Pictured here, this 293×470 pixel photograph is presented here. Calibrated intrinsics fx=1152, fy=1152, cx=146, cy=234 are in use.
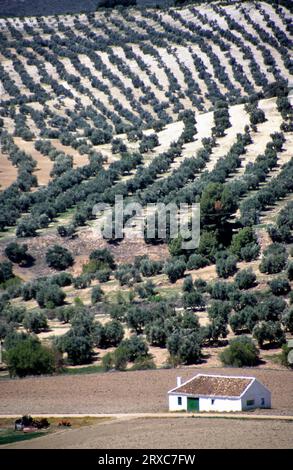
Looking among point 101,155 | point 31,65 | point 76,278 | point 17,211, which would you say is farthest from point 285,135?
point 31,65

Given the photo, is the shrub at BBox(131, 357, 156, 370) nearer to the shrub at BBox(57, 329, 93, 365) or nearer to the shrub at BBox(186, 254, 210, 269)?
the shrub at BBox(57, 329, 93, 365)

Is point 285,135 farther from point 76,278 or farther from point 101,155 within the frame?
point 76,278

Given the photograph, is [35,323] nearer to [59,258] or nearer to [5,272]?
[5,272]

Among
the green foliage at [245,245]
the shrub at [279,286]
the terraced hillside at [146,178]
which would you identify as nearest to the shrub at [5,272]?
the terraced hillside at [146,178]

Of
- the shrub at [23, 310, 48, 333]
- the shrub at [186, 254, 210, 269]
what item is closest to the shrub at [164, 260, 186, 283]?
the shrub at [186, 254, 210, 269]

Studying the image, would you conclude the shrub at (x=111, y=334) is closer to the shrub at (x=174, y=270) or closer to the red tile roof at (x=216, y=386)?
the shrub at (x=174, y=270)

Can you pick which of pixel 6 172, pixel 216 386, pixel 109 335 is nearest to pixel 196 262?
pixel 109 335

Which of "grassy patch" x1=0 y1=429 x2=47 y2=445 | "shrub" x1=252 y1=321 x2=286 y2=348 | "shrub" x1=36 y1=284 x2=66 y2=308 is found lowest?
"grassy patch" x1=0 y1=429 x2=47 y2=445
